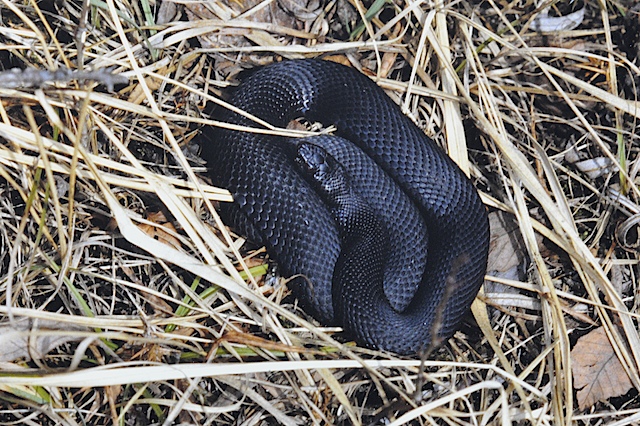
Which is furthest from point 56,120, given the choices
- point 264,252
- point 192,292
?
point 264,252

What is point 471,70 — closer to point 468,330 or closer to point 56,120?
point 468,330

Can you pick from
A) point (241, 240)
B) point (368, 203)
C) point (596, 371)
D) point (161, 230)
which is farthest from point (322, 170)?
point (596, 371)

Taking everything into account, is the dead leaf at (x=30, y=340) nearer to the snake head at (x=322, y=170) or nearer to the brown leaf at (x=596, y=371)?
the snake head at (x=322, y=170)

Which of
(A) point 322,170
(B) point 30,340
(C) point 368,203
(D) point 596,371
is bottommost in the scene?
(D) point 596,371

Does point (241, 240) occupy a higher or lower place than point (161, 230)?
lower

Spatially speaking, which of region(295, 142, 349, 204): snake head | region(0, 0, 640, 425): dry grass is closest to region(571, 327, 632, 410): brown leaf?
region(0, 0, 640, 425): dry grass

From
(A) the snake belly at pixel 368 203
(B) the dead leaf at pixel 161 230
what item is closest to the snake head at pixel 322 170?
(A) the snake belly at pixel 368 203

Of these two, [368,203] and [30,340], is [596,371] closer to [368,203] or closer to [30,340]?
[368,203]
